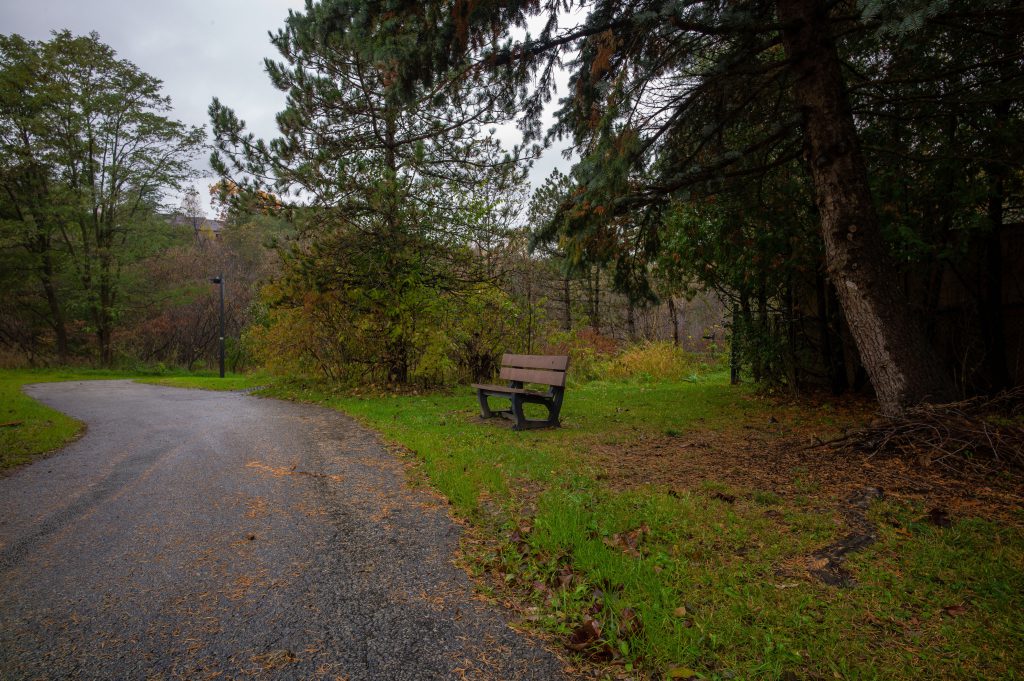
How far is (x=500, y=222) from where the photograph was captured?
1108cm

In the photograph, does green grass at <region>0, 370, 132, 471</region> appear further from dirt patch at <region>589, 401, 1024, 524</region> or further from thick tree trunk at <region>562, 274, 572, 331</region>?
thick tree trunk at <region>562, 274, 572, 331</region>

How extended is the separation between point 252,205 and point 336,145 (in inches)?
76.5

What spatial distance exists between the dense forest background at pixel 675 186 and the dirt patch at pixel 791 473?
36.7 inches

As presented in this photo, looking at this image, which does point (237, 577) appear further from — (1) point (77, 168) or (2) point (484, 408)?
(1) point (77, 168)

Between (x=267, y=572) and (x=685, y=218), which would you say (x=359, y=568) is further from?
(x=685, y=218)

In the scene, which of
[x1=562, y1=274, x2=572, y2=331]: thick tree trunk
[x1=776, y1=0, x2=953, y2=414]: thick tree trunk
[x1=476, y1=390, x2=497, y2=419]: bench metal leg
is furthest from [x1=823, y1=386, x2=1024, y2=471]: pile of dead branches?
[x1=562, y1=274, x2=572, y2=331]: thick tree trunk

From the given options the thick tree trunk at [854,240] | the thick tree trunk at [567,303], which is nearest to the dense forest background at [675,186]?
the thick tree trunk at [854,240]

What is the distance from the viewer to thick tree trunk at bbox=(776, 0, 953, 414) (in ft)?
14.6

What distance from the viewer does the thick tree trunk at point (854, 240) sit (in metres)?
4.45

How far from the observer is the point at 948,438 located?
12.8 feet

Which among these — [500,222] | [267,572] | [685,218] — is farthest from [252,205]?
[267,572]

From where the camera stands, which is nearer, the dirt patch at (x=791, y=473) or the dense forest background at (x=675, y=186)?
the dirt patch at (x=791, y=473)

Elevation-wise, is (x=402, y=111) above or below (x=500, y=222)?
above

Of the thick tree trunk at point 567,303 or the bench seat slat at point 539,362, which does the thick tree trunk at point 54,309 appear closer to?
the thick tree trunk at point 567,303
